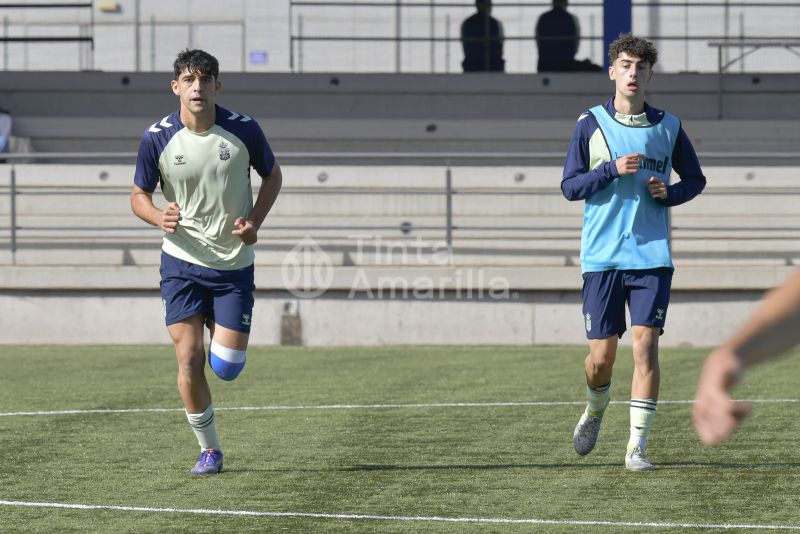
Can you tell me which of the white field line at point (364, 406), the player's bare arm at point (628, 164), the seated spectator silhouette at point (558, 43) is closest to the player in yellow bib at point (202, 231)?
the player's bare arm at point (628, 164)

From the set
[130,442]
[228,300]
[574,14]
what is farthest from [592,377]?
[574,14]

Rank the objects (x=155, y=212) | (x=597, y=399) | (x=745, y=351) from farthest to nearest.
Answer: (x=597, y=399)
(x=155, y=212)
(x=745, y=351)

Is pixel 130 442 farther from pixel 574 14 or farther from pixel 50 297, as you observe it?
pixel 574 14

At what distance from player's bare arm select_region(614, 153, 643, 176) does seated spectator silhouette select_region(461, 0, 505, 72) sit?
17.2 m

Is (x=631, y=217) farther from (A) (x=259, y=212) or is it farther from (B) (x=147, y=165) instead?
(B) (x=147, y=165)

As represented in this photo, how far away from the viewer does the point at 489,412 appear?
8719 millimetres

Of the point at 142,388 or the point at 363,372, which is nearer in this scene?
the point at 142,388

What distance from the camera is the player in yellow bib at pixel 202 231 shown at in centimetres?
626

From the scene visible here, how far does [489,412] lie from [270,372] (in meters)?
3.27

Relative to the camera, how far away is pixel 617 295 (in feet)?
21.1

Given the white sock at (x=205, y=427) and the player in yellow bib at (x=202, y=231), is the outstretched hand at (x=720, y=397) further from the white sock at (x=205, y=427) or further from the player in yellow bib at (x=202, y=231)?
the white sock at (x=205, y=427)

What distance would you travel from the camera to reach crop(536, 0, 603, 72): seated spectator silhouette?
23.4m

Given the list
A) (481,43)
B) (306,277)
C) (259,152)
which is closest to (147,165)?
(259,152)

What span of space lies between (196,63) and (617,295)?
7.33 feet
